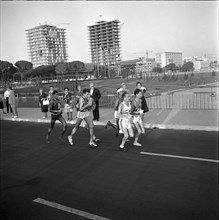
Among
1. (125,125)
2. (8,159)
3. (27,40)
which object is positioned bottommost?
(8,159)

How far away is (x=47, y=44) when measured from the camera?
5.25ft

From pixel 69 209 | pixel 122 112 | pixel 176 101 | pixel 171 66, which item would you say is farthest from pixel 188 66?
pixel 176 101

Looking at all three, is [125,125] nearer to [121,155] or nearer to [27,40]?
[121,155]

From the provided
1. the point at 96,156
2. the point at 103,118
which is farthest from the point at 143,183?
the point at 103,118

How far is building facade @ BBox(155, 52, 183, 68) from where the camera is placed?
1.68 meters

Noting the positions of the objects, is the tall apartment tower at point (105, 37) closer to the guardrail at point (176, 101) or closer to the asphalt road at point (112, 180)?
the asphalt road at point (112, 180)

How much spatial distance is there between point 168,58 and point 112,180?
2.82 m

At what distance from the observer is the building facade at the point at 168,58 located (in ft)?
5.50

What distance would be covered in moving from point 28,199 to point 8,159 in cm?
237

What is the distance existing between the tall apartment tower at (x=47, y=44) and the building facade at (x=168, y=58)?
617mm

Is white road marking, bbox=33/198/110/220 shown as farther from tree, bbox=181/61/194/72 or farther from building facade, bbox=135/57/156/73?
tree, bbox=181/61/194/72

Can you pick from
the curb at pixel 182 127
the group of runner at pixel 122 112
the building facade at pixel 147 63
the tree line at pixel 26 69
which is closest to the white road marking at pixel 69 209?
the tree line at pixel 26 69

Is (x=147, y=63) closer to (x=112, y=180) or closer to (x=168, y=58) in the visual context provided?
(x=168, y=58)

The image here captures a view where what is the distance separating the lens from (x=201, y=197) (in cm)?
331
